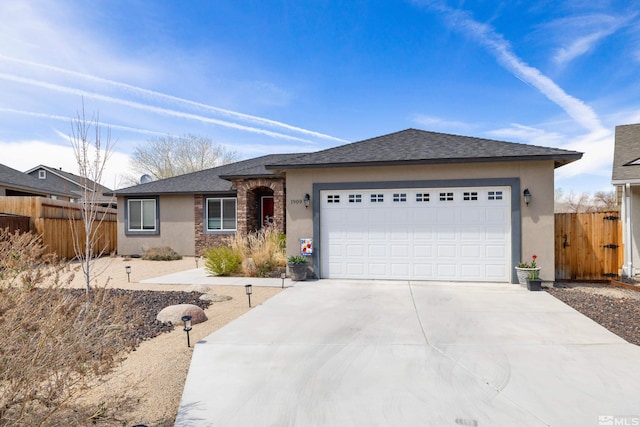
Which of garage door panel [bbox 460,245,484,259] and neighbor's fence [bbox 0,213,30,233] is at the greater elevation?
neighbor's fence [bbox 0,213,30,233]

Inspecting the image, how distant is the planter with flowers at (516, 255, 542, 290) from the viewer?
7.53 meters

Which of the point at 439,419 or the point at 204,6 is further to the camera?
the point at 204,6

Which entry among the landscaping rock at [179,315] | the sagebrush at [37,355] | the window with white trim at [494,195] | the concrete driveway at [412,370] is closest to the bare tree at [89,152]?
the landscaping rock at [179,315]

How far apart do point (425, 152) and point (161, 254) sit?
37.7 feet

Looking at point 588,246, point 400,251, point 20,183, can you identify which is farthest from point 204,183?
point 20,183

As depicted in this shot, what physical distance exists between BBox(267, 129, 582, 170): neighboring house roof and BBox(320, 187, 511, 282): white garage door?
0.82 meters

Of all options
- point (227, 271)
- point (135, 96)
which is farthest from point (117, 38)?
point (227, 271)

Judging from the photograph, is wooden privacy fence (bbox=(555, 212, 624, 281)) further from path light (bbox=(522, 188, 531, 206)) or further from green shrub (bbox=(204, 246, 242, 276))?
green shrub (bbox=(204, 246, 242, 276))

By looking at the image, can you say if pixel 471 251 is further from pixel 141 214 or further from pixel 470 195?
pixel 141 214

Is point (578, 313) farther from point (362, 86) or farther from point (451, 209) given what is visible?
point (362, 86)

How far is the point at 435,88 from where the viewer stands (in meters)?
13.3

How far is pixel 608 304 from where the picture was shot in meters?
6.30

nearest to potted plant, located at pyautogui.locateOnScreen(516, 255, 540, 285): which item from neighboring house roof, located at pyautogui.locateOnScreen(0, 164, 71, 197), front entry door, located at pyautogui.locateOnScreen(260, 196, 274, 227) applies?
front entry door, located at pyautogui.locateOnScreen(260, 196, 274, 227)

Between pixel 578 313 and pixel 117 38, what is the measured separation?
12446 millimetres
